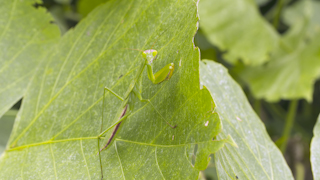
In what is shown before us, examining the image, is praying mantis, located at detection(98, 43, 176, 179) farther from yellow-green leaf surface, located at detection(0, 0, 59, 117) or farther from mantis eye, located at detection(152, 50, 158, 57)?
yellow-green leaf surface, located at detection(0, 0, 59, 117)

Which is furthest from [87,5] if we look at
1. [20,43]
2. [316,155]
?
[316,155]

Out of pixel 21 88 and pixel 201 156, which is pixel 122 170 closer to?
pixel 201 156

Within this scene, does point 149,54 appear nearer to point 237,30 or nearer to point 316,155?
point 316,155

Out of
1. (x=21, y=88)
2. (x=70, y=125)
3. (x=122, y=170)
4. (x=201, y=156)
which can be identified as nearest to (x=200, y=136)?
(x=201, y=156)

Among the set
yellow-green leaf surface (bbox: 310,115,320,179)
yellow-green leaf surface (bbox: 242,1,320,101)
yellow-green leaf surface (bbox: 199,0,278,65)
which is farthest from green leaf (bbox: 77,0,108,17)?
yellow-green leaf surface (bbox: 310,115,320,179)

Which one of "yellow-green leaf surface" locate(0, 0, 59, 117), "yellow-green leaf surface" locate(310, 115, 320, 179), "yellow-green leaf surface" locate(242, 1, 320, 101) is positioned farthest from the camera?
"yellow-green leaf surface" locate(242, 1, 320, 101)

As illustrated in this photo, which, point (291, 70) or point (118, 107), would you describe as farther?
point (291, 70)
